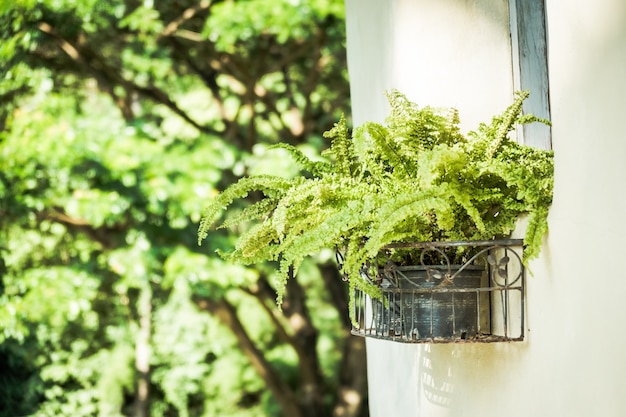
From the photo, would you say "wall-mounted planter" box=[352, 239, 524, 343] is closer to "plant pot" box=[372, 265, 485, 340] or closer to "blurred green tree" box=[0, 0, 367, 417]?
"plant pot" box=[372, 265, 485, 340]

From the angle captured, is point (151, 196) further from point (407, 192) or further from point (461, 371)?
point (407, 192)

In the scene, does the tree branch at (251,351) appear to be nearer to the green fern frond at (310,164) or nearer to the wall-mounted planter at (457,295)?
the green fern frond at (310,164)

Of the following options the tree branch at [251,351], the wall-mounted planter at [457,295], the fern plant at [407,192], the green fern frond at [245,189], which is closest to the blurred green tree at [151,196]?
the tree branch at [251,351]

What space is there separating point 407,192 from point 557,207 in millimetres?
237

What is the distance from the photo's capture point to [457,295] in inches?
51.7

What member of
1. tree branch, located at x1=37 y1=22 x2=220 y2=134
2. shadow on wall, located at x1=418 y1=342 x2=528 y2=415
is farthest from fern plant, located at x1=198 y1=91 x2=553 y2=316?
tree branch, located at x1=37 y1=22 x2=220 y2=134

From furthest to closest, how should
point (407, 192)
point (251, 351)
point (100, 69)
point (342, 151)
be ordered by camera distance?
point (251, 351) → point (100, 69) → point (342, 151) → point (407, 192)

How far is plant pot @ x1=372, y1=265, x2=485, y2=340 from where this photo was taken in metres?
1.30

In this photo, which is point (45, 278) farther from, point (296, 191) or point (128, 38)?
point (296, 191)

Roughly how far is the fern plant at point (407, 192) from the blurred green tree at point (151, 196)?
3.09 m

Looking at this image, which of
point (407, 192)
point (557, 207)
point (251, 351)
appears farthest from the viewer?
point (251, 351)

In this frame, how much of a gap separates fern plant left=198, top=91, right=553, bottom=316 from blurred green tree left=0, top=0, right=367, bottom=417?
3.09m

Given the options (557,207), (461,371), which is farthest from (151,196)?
(557,207)

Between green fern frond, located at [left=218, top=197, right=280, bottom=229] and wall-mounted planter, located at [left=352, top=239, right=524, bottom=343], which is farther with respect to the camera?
green fern frond, located at [left=218, top=197, right=280, bottom=229]
